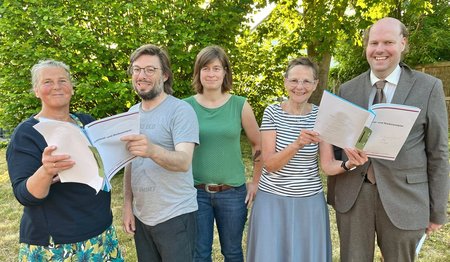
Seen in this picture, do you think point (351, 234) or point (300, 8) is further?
point (300, 8)

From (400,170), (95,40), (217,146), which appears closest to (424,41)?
(95,40)

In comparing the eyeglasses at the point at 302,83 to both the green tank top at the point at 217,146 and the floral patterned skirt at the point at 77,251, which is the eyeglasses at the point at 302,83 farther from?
the floral patterned skirt at the point at 77,251

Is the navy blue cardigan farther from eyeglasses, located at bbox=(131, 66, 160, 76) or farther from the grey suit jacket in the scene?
the grey suit jacket

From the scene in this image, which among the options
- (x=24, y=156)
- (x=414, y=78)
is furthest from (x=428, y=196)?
(x=24, y=156)

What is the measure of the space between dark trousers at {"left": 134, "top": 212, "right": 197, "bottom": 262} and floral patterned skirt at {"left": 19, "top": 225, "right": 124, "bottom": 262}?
20cm

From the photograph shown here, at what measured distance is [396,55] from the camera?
2174mm

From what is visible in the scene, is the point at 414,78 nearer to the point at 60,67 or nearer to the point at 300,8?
the point at 60,67

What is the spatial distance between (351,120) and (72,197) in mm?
1649

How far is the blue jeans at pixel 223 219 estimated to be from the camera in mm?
2684

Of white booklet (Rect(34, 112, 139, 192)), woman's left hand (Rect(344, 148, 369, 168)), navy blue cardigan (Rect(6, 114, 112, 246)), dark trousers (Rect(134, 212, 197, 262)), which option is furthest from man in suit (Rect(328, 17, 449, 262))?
navy blue cardigan (Rect(6, 114, 112, 246))

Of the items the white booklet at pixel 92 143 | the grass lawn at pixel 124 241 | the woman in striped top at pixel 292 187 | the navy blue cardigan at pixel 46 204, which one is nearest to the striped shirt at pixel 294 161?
the woman in striped top at pixel 292 187

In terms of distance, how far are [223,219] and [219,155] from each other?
0.51m

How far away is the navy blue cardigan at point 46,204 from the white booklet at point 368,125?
4.83 ft

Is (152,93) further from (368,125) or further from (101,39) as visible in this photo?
(101,39)
